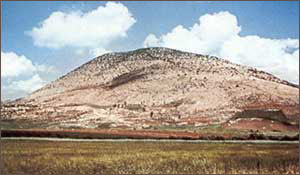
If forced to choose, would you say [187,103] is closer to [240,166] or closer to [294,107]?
[294,107]

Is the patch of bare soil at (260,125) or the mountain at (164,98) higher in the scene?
the mountain at (164,98)

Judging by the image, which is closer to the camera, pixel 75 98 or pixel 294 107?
pixel 294 107

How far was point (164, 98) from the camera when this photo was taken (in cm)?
6944

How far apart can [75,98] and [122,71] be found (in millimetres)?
12435

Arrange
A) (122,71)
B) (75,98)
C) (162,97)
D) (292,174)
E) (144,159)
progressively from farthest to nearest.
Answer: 1. (122,71)
2. (75,98)
3. (162,97)
4. (144,159)
5. (292,174)

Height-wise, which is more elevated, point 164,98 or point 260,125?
point 164,98

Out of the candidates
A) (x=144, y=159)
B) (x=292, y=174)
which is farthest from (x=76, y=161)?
(x=292, y=174)

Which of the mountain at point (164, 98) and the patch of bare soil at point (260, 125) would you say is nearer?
the patch of bare soil at point (260, 125)

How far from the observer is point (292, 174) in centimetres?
1337

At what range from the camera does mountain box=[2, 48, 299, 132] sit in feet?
189

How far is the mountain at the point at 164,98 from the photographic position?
189 ft

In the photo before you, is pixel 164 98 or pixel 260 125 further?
pixel 164 98

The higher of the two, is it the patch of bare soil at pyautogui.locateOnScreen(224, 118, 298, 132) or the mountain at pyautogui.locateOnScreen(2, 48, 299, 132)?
the mountain at pyautogui.locateOnScreen(2, 48, 299, 132)

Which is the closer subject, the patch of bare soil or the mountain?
the patch of bare soil
